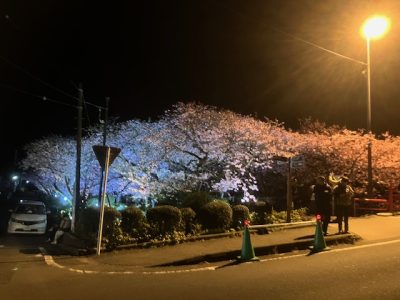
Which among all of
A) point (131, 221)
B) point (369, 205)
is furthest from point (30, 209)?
point (369, 205)

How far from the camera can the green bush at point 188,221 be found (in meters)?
14.6

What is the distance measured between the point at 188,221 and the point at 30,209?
9406 mm

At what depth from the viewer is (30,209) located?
21.0 meters

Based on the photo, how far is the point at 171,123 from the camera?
23.8 meters

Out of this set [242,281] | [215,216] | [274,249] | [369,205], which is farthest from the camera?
[369,205]

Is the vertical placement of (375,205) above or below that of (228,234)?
above

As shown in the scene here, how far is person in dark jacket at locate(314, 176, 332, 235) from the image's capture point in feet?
45.9

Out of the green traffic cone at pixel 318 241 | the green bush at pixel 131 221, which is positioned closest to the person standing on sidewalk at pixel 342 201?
the green traffic cone at pixel 318 241

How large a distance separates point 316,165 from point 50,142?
22.5m

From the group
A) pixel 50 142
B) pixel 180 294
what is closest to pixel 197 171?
pixel 180 294

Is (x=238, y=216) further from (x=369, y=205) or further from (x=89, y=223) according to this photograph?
(x=369, y=205)

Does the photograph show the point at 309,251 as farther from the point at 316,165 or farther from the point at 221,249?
the point at 316,165

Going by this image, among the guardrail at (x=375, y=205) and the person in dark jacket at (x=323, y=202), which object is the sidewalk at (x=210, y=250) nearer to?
the person in dark jacket at (x=323, y=202)

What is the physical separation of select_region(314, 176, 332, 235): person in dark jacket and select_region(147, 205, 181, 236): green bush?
165 inches
